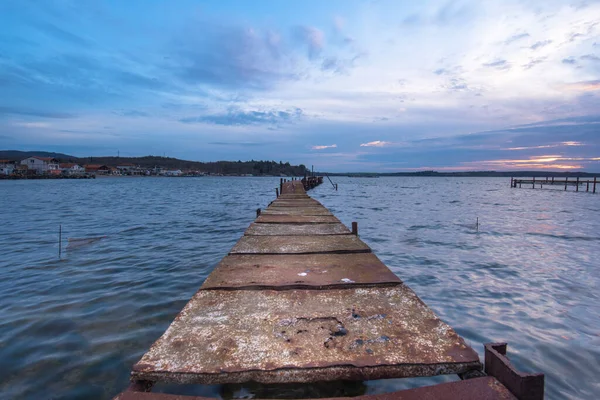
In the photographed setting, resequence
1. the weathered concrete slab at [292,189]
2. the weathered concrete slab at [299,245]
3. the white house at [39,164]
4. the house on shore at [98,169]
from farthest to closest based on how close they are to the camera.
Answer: the house on shore at [98,169]
the white house at [39,164]
the weathered concrete slab at [292,189]
the weathered concrete slab at [299,245]

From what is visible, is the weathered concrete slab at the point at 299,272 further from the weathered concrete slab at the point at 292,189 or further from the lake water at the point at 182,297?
the weathered concrete slab at the point at 292,189

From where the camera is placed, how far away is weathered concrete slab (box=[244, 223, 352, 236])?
7810 mm

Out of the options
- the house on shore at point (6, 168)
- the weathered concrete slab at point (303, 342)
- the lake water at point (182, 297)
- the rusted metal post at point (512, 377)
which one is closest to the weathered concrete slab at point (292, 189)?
the lake water at point (182, 297)

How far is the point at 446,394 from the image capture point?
2023 mm

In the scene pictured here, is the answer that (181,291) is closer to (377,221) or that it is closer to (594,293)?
(594,293)

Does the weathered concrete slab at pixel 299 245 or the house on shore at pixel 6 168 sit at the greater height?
the house on shore at pixel 6 168

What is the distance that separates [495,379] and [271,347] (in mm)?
1570

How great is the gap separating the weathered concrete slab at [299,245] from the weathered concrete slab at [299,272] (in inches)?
11.4

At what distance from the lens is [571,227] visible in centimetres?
1612

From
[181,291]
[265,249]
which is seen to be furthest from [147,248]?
[265,249]

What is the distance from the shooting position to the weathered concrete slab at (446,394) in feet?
6.52

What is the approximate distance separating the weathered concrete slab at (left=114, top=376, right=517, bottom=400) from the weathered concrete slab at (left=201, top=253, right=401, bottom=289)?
73.3 inches

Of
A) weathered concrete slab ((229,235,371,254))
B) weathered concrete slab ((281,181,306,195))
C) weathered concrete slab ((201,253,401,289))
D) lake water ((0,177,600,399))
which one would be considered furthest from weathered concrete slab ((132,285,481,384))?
weathered concrete slab ((281,181,306,195))

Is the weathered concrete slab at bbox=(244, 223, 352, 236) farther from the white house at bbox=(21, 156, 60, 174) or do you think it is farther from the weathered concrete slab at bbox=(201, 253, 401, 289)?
the white house at bbox=(21, 156, 60, 174)
